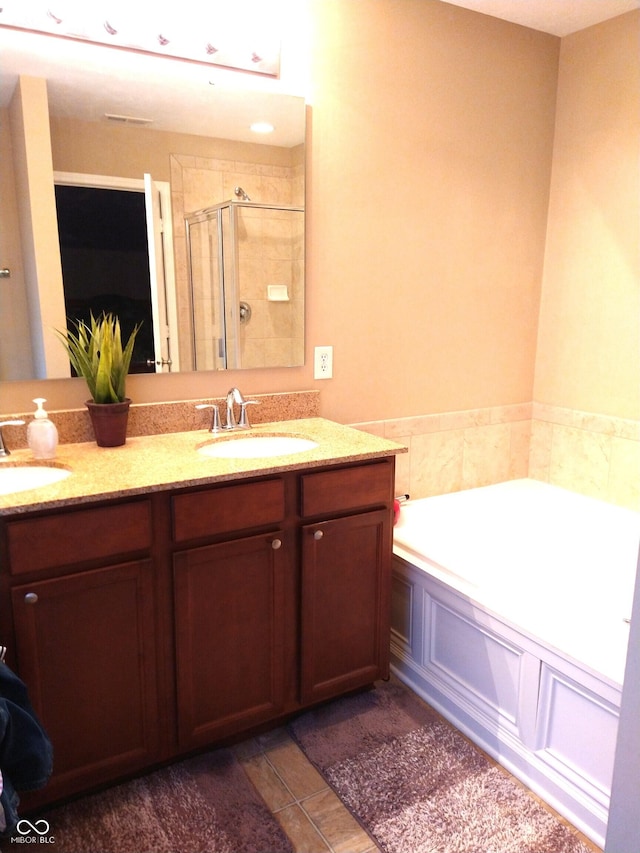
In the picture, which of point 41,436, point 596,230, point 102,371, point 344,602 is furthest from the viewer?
point 596,230

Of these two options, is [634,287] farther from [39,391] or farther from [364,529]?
[39,391]

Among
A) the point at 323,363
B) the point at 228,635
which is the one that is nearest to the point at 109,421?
the point at 228,635

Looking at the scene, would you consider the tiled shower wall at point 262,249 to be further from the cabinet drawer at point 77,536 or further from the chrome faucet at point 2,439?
the cabinet drawer at point 77,536

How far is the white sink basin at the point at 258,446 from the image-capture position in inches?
80.9

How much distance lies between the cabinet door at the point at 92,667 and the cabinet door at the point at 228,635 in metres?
0.09

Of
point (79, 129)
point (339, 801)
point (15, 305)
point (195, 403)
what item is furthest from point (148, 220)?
point (339, 801)

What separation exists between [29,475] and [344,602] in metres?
1.01

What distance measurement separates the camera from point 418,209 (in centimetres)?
247

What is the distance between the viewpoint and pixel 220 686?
1.79 metres

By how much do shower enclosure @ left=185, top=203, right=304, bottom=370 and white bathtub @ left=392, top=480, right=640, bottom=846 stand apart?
34.1 inches

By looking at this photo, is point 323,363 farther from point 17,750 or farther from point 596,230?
point 17,750

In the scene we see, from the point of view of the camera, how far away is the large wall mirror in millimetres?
1801

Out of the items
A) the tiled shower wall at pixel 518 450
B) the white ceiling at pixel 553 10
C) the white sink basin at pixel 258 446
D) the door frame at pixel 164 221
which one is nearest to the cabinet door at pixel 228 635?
the white sink basin at pixel 258 446

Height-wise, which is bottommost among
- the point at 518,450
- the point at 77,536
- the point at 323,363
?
the point at 518,450
